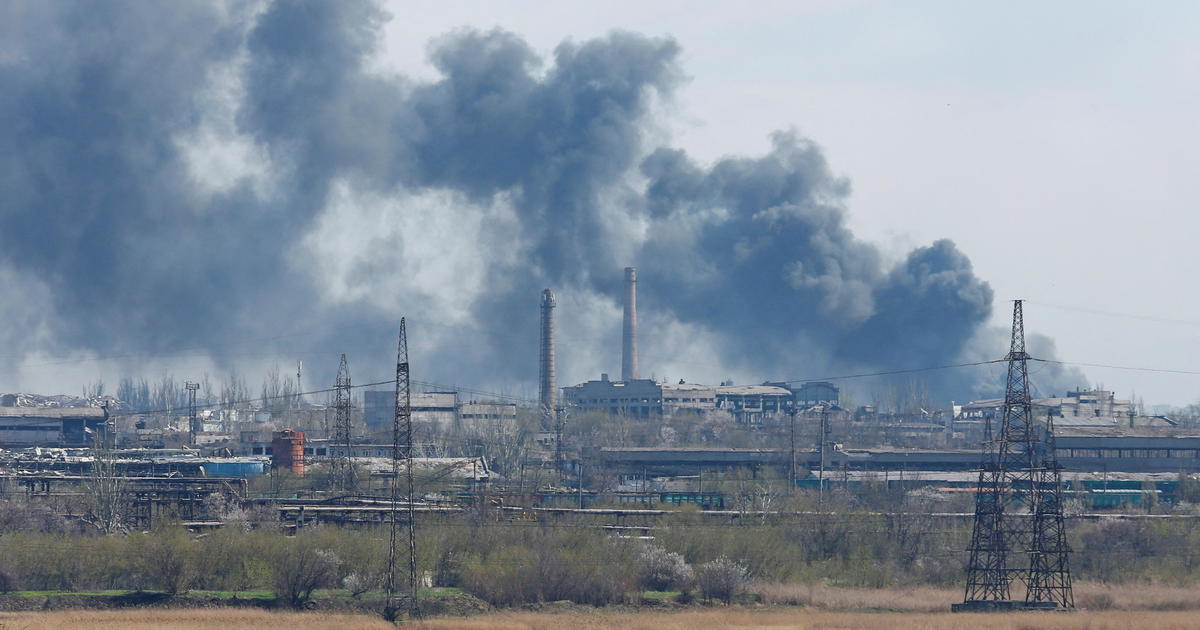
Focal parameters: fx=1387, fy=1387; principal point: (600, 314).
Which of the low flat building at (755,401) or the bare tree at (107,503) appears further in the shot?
the low flat building at (755,401)

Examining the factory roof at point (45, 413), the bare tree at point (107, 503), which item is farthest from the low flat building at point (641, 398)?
the bare tree at point (107, 503)

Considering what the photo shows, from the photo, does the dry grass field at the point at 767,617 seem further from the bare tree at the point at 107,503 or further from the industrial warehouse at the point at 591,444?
the industrial warehouse at the point at 591,444

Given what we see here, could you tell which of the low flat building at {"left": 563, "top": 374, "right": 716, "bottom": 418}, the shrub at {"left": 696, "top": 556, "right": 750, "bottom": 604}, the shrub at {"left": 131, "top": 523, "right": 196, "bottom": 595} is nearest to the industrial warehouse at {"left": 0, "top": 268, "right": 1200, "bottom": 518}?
the low flat building at {"left": 563, "top": 374, "right": 716, "bottom": 418}

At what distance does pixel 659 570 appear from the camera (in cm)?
3400

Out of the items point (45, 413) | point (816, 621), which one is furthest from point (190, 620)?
point (45, 413)

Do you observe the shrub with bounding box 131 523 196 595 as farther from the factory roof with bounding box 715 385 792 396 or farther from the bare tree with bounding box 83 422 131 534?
the factory roof with bounding box 715 385 792 396

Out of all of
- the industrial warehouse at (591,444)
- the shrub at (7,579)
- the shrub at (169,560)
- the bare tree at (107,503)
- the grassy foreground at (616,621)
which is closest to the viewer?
the grassy foreground at (616,621)

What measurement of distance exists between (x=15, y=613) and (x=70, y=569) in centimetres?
341

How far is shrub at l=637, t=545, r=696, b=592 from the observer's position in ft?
111

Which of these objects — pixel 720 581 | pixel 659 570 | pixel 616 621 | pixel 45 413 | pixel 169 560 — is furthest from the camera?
pixel 45 413

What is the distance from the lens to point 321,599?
104 ft

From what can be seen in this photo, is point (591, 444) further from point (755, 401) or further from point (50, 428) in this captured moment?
point (50, 428)

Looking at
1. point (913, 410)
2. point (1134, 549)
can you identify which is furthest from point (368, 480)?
point (913, 410)

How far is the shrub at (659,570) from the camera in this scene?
3378 centimetres
